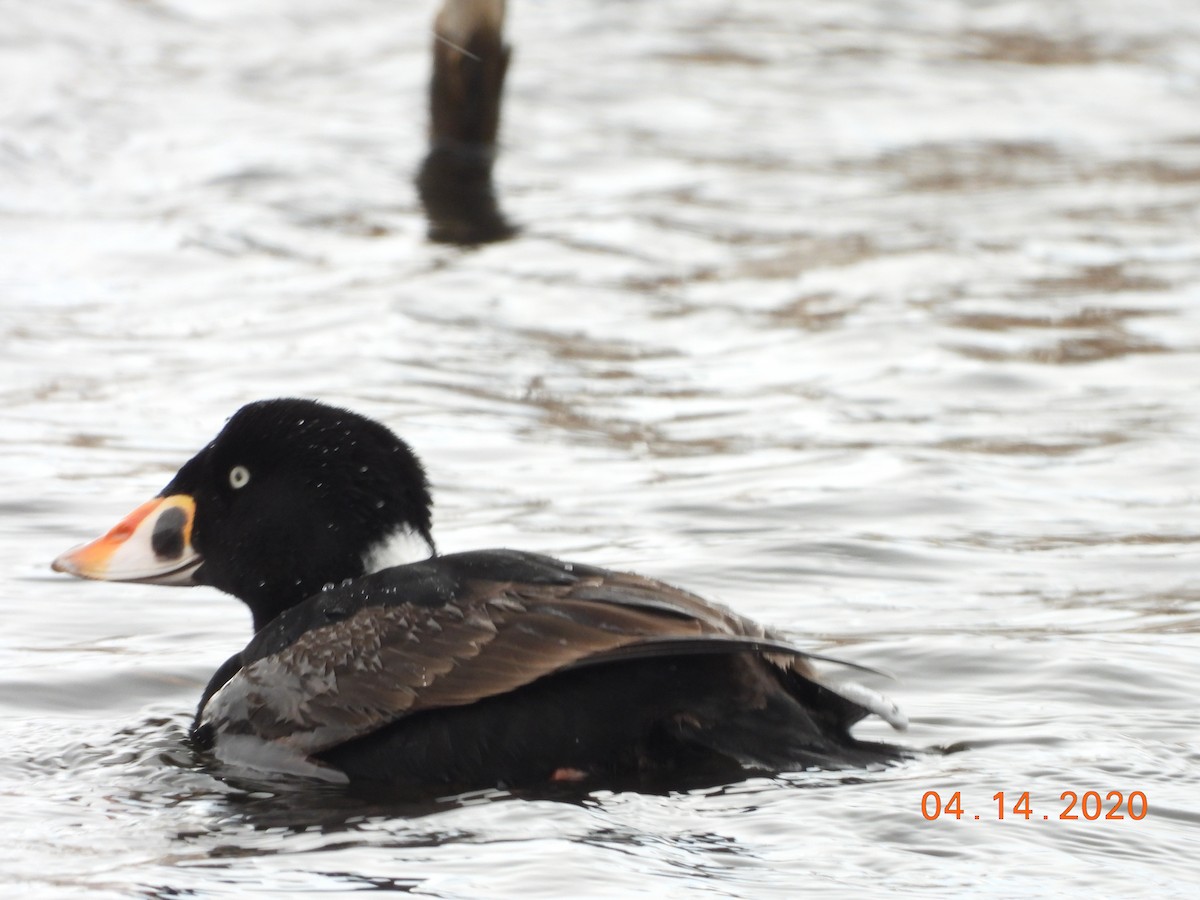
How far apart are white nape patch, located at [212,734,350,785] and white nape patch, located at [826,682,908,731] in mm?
1077

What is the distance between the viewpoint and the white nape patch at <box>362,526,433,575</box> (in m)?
4.77

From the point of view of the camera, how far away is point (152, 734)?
4.86 metres

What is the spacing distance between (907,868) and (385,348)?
6.68 meters

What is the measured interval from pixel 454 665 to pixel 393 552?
25.5 inches

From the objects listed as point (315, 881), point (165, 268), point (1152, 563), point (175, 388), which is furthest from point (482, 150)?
point (315, 881)

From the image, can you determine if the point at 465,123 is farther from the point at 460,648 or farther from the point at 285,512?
the point at 460,648

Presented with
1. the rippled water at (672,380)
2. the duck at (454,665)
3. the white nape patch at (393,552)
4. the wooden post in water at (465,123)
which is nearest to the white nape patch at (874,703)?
the duck at (454,665)

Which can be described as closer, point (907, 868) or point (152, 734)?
point (907, 868)

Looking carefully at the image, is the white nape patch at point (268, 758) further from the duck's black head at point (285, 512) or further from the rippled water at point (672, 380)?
the duck's black head at point (285, 512)

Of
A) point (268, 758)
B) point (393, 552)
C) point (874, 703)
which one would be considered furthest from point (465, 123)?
point (874, 703)

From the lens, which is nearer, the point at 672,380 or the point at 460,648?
the point at 460,648

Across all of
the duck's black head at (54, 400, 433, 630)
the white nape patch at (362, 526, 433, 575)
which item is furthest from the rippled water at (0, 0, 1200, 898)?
the white nape patch at (362, 526, 433, 575)

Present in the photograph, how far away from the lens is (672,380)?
9.83 meters

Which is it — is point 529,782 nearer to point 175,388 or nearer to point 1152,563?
point 1152,563
